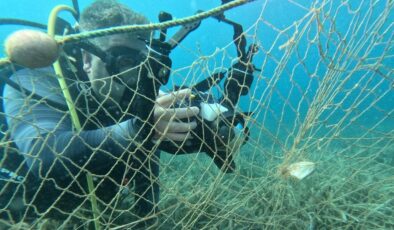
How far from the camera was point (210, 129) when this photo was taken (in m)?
2.22

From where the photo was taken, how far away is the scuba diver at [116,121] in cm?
185

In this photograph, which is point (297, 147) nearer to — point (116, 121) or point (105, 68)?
point (116, 121)

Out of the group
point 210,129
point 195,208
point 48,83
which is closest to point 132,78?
point 210,129

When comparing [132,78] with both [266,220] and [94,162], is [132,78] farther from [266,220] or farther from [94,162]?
[266,220]

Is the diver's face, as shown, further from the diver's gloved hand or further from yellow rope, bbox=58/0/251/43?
yellow rope, bbox=58/0/251/43

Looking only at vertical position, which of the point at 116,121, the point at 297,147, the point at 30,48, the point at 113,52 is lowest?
the point at 297,147

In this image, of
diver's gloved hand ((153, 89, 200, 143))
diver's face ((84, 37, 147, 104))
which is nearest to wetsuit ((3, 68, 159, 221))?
diver's gloved hand ((153, 89, 200, 143))

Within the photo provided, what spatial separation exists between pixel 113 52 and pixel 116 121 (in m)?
0.62

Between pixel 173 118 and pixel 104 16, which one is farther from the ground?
pixel 104 16

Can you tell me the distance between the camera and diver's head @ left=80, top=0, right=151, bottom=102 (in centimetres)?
216

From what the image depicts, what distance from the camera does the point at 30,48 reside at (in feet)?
4.25

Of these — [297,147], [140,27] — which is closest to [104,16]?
[140,27]

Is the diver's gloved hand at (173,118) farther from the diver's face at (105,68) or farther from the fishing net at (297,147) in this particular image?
the diver's face at (105,68)

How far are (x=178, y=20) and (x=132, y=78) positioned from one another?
0.50 metres
